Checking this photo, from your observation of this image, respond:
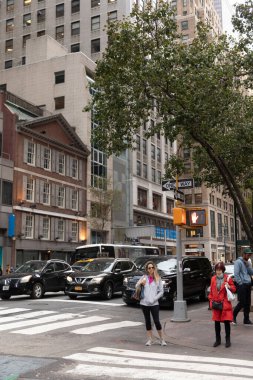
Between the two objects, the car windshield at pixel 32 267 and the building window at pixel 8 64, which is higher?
the building window at pixel 8 64

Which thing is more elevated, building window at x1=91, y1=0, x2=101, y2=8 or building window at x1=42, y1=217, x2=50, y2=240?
building window at x1=91, y1=0, x2=101, y2=8

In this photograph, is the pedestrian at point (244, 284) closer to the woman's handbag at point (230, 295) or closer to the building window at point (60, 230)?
the woman's handbag at point (230, 295)

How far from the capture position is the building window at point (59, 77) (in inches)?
2119

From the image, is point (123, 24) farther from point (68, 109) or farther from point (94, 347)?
point (68, 109)

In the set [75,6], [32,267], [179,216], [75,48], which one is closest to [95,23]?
[75,48]

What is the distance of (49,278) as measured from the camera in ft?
69.3

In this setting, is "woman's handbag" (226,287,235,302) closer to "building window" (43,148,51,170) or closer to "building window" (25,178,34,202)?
"building window" (25,178,34,202)

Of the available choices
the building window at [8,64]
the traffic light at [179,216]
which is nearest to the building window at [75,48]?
the building window at [8,64]

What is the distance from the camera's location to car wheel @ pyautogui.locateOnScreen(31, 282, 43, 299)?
20.0m

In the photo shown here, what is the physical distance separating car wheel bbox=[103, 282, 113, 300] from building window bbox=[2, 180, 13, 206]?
21016mm

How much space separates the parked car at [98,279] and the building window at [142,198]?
4214 cm

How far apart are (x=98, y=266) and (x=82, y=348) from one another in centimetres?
1123

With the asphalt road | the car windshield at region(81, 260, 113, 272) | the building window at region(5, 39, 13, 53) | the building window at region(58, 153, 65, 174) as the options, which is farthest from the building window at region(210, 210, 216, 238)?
the asphalt road

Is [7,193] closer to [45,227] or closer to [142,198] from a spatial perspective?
[45,227]
